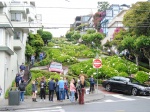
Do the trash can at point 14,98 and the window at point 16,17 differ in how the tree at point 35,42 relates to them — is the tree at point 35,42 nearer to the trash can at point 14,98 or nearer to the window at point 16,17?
the window at point 16,17

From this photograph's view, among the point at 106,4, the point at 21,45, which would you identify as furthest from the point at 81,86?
the point at 106,4

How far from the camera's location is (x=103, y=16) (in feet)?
302

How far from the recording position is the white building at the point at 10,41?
25.1 meters

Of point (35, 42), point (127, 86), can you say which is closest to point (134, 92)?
point (127, 86)

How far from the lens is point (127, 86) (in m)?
26.7

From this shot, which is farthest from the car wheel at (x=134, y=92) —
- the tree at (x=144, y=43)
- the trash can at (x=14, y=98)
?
the tree at (x=144, y=43)

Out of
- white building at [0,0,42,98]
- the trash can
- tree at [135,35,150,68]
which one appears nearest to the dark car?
white building at [0,0,42,98]

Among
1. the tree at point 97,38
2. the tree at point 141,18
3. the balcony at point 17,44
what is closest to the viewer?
the balcony at point 17,44

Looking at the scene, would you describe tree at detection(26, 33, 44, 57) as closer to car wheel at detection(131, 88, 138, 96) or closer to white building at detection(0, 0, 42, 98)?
white building at detection(0, 0, 42, 98)

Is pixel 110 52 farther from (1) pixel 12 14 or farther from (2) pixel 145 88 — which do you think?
(2) pixel 145 88

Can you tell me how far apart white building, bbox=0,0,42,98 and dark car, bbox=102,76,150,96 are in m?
8.32

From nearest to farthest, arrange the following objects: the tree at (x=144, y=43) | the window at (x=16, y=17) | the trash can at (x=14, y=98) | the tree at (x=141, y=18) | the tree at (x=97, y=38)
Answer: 1. the trash can at (x=14, y=98)
2. the tree at (x=144, y=43)
3. the window at (x=16, y=17)
4. the tree at (x=141, y=18)
5. the tree at (x=97, y=38)

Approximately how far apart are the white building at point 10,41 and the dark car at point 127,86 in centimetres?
832

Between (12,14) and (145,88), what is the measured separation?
22.0 metres
